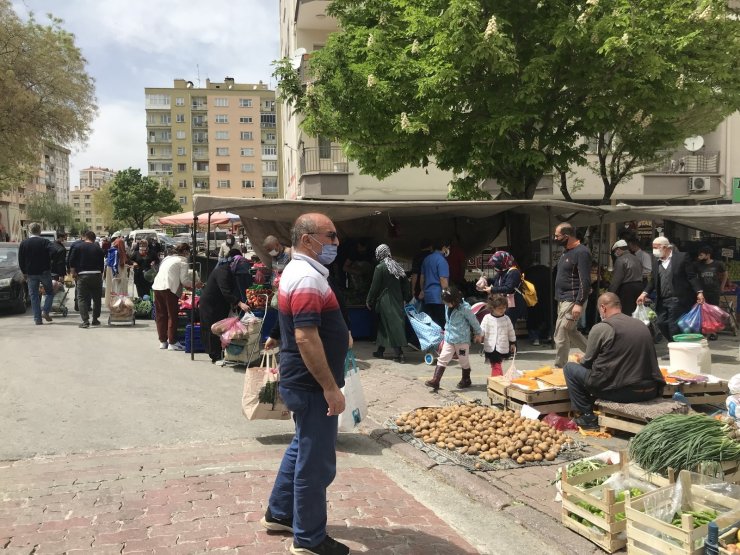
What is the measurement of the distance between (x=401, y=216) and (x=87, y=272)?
6.47 meters

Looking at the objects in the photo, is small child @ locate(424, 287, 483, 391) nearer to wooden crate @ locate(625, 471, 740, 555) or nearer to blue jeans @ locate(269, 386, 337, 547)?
wooden crate @ locate(625, 471, 740, 555)

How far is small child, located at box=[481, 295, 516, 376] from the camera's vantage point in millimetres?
7621

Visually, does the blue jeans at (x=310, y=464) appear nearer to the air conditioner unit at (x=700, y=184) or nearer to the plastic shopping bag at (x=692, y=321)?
the plastic shopping bag at (x=692, y=321)

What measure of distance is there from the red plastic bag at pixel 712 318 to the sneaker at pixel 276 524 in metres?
8.24

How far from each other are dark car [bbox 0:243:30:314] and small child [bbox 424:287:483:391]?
11.6 m

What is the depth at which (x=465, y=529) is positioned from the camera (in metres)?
4.20

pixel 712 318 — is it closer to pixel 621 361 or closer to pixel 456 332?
pixel 456 332

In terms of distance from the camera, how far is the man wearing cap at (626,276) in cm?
995

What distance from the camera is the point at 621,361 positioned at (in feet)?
18.8

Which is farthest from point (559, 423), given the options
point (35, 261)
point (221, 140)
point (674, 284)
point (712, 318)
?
point (221, 140)

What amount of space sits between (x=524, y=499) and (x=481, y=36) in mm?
8288

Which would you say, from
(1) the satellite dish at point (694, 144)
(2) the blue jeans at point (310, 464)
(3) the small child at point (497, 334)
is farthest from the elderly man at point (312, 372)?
(1) the satellite dish at point (694, 144)

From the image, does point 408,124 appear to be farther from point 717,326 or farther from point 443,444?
point 443,444

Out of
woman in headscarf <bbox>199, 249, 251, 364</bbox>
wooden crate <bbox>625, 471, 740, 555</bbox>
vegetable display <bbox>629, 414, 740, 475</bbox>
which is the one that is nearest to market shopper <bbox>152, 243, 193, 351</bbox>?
woman in headscarf <bbox>199, 249, 251, 364</bbox>
